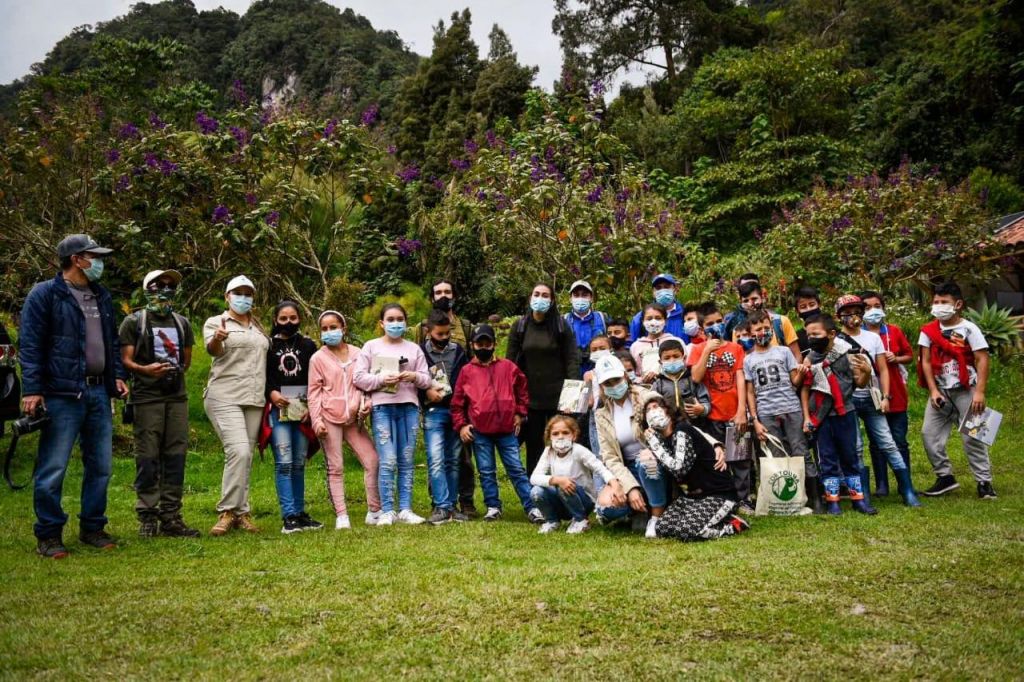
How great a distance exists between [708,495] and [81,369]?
15.0 ft

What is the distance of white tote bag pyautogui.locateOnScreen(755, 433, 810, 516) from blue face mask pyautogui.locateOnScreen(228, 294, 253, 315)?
170 inches

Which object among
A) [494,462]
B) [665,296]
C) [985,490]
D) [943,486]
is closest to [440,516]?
[494,462]

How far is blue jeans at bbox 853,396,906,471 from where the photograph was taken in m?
7.11

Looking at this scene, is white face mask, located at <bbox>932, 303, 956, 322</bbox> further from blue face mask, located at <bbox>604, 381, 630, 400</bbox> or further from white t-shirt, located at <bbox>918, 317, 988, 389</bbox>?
blue face mask, located at <bbox>604, 381, 630, 400</bbox>

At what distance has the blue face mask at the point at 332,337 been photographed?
699 centimetres

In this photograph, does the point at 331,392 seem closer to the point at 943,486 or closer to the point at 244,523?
the point at 244,523

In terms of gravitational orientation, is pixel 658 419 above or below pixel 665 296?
below

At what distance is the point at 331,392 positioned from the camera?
6922 millimetres

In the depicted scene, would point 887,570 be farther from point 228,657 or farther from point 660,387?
point 228,657

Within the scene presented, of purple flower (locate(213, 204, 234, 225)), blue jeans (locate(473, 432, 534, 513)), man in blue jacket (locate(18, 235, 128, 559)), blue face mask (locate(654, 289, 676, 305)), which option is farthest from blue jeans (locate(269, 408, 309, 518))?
purple flower (locate(213, 204, 234, 225))

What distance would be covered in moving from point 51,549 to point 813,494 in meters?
5.67

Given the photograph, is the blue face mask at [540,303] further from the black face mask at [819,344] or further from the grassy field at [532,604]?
the black face mask at [819,344]

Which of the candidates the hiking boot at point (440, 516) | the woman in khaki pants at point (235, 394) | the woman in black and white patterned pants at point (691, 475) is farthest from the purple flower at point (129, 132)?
the woman in black and white patterned pants at point (691, 475)

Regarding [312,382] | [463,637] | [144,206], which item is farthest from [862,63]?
[463,637]
